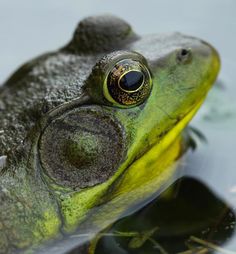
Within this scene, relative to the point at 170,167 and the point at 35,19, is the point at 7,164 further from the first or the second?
the point at 35,19

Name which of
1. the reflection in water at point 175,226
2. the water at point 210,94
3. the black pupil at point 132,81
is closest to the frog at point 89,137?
the black pupil at point 132,81

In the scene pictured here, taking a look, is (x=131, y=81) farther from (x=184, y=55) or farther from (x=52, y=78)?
(x=52, y=78)

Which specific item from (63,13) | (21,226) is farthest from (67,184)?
(63,13)

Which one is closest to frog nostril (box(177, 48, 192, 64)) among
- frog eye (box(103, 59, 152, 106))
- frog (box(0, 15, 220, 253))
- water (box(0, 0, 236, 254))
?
frog (box(0, 15, 220, 253))

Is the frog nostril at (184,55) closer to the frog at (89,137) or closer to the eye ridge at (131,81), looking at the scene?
the frog at (89,137)

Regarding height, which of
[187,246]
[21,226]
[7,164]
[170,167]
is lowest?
[187,246]

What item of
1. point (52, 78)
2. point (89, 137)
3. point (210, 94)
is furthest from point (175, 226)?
point (210, 94)
